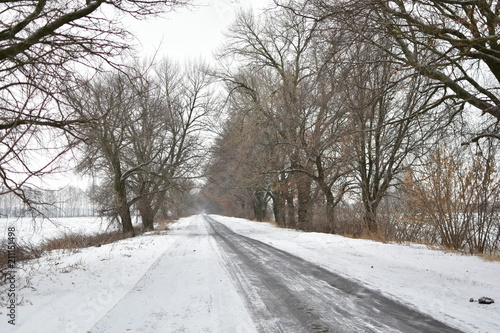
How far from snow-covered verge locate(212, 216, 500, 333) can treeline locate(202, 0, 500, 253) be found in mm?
1866

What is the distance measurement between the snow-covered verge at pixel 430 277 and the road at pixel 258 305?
0.33 m

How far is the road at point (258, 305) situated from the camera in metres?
3.55

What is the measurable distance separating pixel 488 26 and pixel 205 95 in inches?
823

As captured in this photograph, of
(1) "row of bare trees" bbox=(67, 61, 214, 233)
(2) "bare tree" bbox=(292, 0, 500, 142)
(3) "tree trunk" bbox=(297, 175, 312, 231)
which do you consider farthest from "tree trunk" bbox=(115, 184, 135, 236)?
(2) "bare tree" bbox=(292, 0, 500, 142)

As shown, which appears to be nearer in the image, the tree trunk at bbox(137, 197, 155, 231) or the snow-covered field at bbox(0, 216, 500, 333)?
the snow-covered field at bbox(0, 216, 500, 333)

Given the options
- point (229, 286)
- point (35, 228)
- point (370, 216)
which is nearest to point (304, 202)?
point (370, 216)

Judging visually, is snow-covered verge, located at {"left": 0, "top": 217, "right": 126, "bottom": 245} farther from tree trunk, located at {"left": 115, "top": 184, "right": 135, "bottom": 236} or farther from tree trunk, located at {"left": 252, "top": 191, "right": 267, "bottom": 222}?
tree trunk, located at {"left": 252, "top": 191, "right": 267, "bottom": 222}

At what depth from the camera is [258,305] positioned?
429 cm

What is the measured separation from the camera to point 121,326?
3668 millimetres

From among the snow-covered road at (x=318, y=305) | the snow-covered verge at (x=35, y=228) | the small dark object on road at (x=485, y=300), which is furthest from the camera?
the snow-covered verge at (x=35, y=228)

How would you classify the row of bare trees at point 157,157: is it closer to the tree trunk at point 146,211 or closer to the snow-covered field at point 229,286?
the tree trunk at point 146,211

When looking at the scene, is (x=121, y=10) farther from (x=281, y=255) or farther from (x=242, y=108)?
(x=242, y=108)

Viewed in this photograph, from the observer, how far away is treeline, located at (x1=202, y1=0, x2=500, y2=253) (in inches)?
216

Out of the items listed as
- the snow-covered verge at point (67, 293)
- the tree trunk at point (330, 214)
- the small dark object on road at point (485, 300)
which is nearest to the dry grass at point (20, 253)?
the snow-covered verge at point (67, 293)
